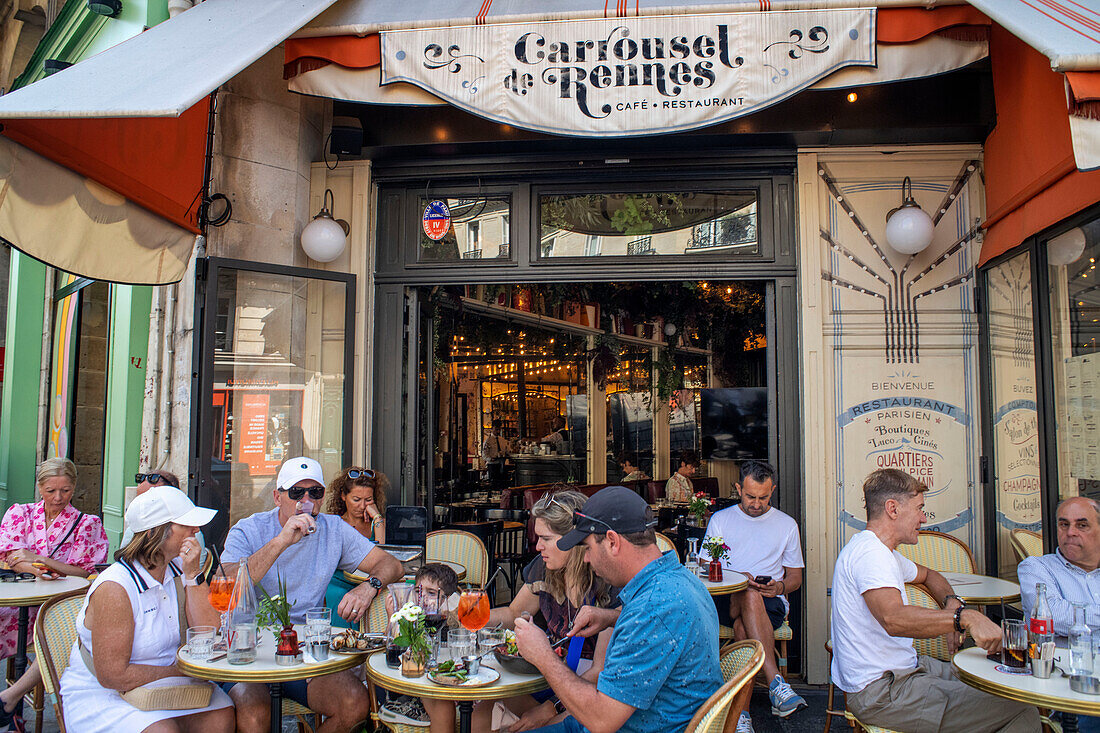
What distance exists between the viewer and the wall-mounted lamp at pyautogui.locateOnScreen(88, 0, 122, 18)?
22.8ft

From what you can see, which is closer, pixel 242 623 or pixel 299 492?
pixel 242 623

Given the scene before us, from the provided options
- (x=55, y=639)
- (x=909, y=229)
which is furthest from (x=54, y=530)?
(x=909, y=229)

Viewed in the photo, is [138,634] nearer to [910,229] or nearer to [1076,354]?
[1076,354]

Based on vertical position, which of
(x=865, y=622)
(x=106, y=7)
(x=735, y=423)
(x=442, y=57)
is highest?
(x=106, y=7)

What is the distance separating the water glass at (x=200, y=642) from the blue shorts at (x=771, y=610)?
3.10 m

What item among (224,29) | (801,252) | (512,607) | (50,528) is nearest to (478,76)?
(224,29)

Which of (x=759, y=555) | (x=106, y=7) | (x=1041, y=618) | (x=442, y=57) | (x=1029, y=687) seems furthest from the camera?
(x=106, y=7)

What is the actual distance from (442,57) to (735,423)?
A: 6671 millimetres

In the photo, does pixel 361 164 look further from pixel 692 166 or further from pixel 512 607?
pixel 512 607

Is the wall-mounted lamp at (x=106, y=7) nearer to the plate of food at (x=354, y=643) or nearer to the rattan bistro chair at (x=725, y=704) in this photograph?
the plate of food at (x=354, y=643)

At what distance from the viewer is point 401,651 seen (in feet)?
10.7

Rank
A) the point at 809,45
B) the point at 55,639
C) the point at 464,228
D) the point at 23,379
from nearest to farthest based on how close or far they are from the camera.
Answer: the point at 55,639 → the point at 809,45 → the point at 464,228 → the point at 23,379

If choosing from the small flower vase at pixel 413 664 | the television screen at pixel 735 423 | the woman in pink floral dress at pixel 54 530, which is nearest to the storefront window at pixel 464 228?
the woman in pink floral dress at pixel 54 530

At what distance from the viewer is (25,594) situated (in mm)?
4453
